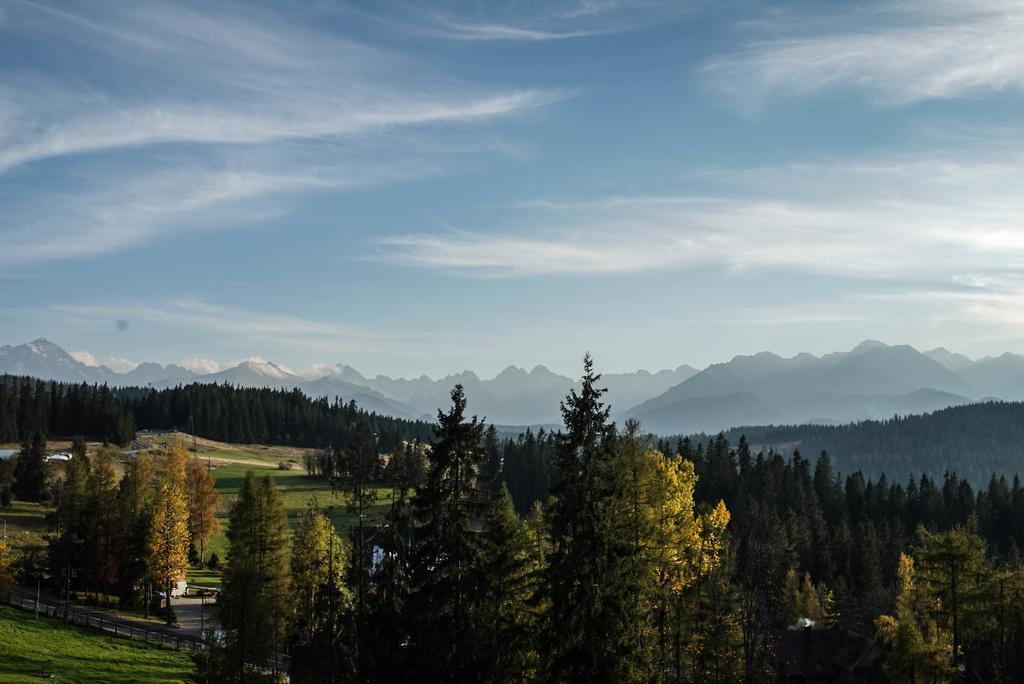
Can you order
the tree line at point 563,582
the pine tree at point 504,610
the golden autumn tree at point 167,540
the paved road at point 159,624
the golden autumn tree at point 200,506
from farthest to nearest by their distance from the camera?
the golden autumn tree at point 200,506
the golden autumn tree at point 167,540
the paved road at point 159,624
the pine tree at point 504,610
the tree line at point 563,582

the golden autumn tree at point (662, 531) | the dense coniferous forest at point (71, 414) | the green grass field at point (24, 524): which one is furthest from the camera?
the dense coniferous forest at point (71, 414)

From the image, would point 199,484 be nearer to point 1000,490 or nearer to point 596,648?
point 596,648

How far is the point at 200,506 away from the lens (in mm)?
107750

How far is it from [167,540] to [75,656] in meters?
21.1

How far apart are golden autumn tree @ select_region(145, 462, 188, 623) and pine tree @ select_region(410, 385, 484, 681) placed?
51.7m

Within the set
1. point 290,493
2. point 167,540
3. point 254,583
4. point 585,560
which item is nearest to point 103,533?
point 167,540

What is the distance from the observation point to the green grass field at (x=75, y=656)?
52000 mm

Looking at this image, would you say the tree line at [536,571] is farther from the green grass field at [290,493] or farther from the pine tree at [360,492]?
the green grass field at [290,493]

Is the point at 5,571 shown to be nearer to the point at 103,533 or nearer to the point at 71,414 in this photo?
the point at 103,533

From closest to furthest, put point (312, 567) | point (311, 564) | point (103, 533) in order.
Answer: point (312, 567) < point (311, 564) < point (103, 533)

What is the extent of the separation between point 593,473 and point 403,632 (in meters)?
10.8

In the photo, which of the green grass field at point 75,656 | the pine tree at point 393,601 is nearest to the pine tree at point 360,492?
the pine tree at point 393,601

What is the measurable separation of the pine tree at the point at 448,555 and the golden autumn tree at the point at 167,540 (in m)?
51.7

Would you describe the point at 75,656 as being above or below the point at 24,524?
below
